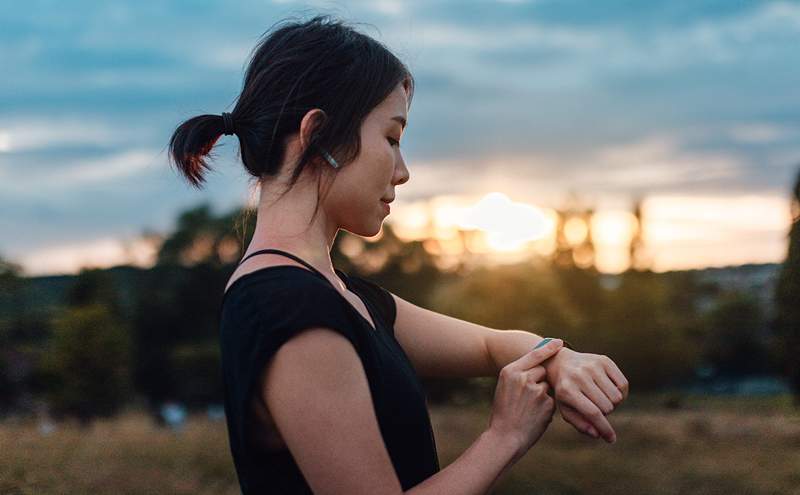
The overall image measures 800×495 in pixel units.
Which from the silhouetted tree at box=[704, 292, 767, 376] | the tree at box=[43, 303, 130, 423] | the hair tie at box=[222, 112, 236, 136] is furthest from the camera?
A: the silhouetted tree at box=[704, 292, 767, 376]

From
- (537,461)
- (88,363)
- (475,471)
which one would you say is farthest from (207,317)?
(475,471)

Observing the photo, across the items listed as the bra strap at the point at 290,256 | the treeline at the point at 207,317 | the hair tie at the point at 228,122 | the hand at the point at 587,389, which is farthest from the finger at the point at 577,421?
the treeline at the point at 207,317

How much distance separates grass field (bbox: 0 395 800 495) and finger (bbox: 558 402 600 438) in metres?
4.54

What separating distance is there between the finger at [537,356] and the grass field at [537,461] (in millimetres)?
4512

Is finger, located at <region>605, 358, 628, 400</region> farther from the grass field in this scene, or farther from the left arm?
the grass field

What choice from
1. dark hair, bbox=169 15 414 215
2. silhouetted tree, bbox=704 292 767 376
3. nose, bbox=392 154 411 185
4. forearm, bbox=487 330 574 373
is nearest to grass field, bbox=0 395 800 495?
forearm, bbox=487 330 574 373

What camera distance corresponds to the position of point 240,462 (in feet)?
5.87

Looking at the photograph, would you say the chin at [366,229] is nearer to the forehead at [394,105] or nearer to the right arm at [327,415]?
the forehead at [394,105]

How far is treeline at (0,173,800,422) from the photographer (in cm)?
3459

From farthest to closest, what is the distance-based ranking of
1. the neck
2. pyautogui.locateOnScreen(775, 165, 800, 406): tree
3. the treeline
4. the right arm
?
the treeline → pyautogui.locateOnScreen(775, 165, 800, 406): tree → the neck → the right arm

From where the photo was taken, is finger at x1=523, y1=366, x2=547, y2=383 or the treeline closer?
finger at x1=523, y1=366, x2=547, y2=383

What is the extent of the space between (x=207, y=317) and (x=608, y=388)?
45.1 m

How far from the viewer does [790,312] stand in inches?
874

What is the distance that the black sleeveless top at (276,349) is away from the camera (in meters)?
1.62
